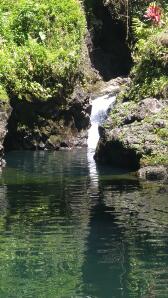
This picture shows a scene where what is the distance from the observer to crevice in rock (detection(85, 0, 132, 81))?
3641 centimetres

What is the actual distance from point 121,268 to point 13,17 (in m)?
20.8

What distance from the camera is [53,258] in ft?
34.5

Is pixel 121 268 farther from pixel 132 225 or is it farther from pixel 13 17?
pixel 13 17

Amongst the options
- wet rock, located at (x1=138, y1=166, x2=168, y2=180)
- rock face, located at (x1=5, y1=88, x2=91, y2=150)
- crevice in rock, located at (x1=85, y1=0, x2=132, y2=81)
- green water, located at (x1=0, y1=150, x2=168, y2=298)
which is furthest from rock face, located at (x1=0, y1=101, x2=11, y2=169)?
crevice in rock, located at (x1=85, y1=0, x2=132, y2=81)

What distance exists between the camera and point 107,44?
37.7 m

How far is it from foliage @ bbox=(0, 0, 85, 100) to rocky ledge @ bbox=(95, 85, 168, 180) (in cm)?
547

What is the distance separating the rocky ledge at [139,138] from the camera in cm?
1933

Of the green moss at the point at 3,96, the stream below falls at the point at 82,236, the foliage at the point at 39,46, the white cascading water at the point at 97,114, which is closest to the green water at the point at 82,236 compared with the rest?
the stream below falls at the point at 82,236

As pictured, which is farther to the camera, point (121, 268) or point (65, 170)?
point (65, 170)

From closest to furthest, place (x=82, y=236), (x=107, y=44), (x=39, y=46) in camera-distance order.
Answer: (x=82, y=236) < (x=39, y=46) < (x=107, y=44)

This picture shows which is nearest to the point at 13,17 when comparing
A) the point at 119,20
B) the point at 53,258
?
the point at 119,20

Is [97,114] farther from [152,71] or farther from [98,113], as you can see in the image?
[152,71]

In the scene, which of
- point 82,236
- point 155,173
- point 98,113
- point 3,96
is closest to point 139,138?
point 155,173

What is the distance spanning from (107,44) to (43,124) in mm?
10846
